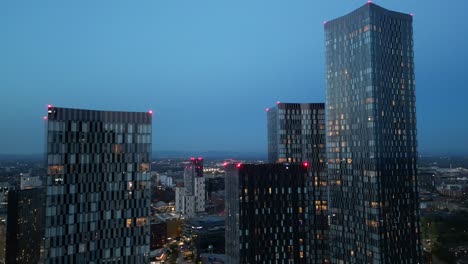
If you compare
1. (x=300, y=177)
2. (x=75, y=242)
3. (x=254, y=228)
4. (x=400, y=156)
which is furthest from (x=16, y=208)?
(x=400, y=156)

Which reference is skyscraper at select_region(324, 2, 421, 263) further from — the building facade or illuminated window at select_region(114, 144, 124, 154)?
illuminated window at select_region(114, 144, 124, 154)

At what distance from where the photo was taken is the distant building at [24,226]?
13800cm

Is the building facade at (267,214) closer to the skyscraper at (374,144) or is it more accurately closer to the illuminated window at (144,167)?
the skyscraper at (374,144)

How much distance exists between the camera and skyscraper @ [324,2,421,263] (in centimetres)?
14425

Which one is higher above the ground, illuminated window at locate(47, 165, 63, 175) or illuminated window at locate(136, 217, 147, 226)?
illuminated window at locate(47, 165, 63, 175)

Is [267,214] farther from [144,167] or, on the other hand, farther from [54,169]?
[54,169]

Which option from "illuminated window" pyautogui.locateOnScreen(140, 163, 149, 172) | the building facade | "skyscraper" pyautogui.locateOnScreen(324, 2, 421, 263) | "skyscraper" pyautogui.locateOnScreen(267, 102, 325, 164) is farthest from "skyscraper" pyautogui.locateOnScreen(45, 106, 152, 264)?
"skyscraper" pyautogui.locateOnScreen(267, 102, 325, 164)

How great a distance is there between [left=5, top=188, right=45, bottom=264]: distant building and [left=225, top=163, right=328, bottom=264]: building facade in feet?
197

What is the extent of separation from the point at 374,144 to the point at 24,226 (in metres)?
122

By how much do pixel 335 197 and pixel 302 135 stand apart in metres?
36.6

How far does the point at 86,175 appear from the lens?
10250cm

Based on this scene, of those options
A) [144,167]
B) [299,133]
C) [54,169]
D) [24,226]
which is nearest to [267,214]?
[144,167]

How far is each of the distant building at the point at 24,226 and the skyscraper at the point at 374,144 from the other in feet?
340

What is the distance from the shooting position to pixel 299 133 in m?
188
